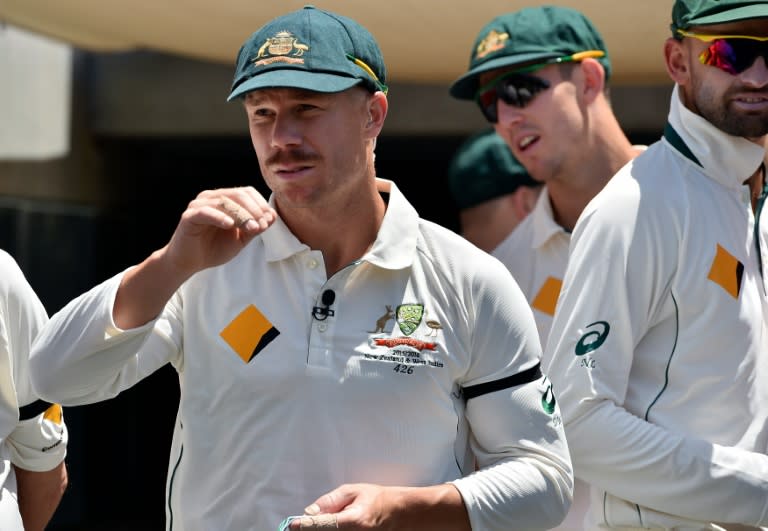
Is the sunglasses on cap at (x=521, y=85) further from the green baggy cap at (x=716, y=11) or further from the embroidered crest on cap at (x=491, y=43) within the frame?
the green baggy cap at (x=716, y=11)

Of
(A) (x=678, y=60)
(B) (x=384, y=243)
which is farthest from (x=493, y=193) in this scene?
(B) (x=384, y=243)

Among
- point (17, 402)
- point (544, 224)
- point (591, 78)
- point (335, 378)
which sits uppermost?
point (591, 78)

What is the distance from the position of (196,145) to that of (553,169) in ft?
20.3

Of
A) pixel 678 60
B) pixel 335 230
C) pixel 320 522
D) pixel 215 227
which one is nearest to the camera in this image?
pixel 320 522

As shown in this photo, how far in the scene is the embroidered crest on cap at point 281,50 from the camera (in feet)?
8.17

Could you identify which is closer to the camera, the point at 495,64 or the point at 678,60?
the point at 678,60

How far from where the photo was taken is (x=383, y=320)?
250cm

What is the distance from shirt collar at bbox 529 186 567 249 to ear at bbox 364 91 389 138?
1302 mm

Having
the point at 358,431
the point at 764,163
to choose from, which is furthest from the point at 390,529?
the point at 764,163

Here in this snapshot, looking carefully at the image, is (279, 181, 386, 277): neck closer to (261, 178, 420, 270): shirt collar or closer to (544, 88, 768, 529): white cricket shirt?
(261, 178, 420, 270): shirt collar

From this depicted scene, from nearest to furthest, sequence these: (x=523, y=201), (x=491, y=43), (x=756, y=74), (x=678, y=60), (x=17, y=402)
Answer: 1. (x=17, y=402)
2. (x=756, y=74)
3. (x=678, y=60)
4. (x=491, y=43)
5. (x=523, y=201)

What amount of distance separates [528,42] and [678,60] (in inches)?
32.6

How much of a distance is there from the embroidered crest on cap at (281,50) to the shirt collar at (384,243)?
1.05ft

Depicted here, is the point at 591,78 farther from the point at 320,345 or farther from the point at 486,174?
the point at 320,345
